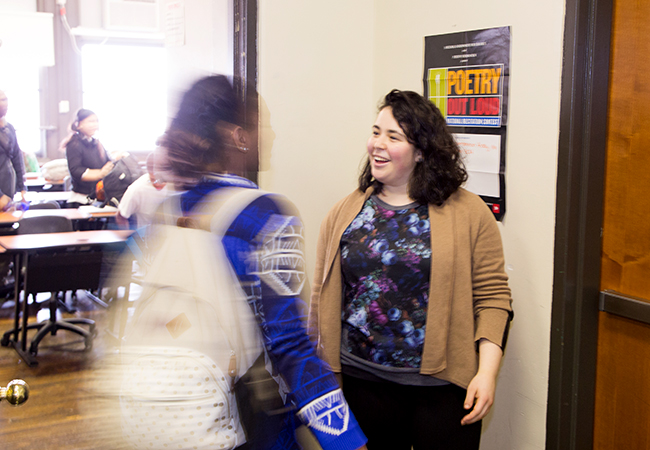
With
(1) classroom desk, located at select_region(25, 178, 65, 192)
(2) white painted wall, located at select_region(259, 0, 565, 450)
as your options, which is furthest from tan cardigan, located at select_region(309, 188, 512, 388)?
(1) classroom desk, located at select_region(25, 178, 65, 192)

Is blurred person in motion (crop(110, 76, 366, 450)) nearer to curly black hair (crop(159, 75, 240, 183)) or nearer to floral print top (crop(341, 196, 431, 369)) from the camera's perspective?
curly black hair (crop(159, 75, 240, 183))

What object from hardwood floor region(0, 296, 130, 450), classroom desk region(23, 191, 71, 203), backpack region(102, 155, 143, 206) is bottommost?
hardwood floor region(0, 296, 130, 450)

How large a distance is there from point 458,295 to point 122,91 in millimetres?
8778

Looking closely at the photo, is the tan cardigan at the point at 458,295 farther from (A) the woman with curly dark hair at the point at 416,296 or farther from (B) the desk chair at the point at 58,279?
(B) the desk chair at the point at 58,279

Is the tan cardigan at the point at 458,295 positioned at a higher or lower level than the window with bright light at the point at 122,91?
lower

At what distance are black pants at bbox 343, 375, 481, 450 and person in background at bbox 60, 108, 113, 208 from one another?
16.0ft

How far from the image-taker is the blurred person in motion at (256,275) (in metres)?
0.91

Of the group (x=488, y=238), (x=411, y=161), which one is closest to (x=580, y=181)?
(x=488, y=238)

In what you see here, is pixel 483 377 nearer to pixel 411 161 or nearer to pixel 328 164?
pixel 411 161

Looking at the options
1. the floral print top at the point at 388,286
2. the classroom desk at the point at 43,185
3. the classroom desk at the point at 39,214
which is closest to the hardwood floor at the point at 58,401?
the classroom desk at the point at 39,214

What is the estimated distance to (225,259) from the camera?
91 cm

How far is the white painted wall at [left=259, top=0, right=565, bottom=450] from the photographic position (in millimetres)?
1697

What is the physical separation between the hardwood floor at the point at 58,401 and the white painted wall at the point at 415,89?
4.74 ft

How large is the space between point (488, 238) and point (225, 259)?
0.89 metres
